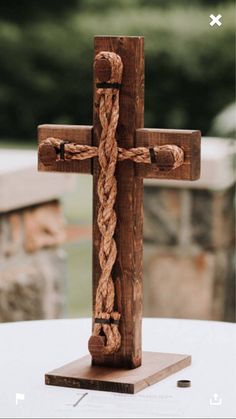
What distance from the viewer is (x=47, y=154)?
5.48 feet

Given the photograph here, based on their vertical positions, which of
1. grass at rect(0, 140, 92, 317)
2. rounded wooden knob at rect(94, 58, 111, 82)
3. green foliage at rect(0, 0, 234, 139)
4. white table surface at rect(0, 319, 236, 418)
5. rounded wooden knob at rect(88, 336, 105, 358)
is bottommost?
grass at rect(0, 140, 92, 317)

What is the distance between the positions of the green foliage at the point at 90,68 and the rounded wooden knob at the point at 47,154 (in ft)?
24.4

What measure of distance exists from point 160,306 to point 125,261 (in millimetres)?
1975

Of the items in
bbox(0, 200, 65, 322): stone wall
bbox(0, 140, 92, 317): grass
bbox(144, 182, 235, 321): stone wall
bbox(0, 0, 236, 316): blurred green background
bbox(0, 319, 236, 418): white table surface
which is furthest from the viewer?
bbox(0, 0, 236, 316): blurred green background

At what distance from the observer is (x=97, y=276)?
1.65 metres

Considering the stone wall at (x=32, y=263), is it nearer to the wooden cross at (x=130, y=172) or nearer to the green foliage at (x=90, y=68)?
the wooden cross at (x=130, y=172)

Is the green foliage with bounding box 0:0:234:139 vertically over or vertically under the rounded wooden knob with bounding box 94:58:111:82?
over

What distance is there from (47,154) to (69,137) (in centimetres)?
4

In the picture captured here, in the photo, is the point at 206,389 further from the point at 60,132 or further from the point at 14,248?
the point at 14,248

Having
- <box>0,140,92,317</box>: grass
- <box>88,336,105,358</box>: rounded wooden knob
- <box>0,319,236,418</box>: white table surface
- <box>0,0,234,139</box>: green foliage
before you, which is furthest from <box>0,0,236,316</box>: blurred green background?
<box>88,336,105,358</box>: rounded wooden knob

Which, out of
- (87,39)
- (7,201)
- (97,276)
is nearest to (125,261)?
(97,276)

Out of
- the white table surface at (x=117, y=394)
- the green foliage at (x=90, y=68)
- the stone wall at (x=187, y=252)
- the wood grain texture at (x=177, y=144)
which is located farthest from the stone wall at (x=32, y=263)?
the green foliage at (x=90, y=68)

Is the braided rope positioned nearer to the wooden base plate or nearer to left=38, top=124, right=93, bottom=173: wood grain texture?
left=38, top=124, right=93, bottom=173: wood grain texture

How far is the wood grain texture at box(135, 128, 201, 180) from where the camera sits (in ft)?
5.21
